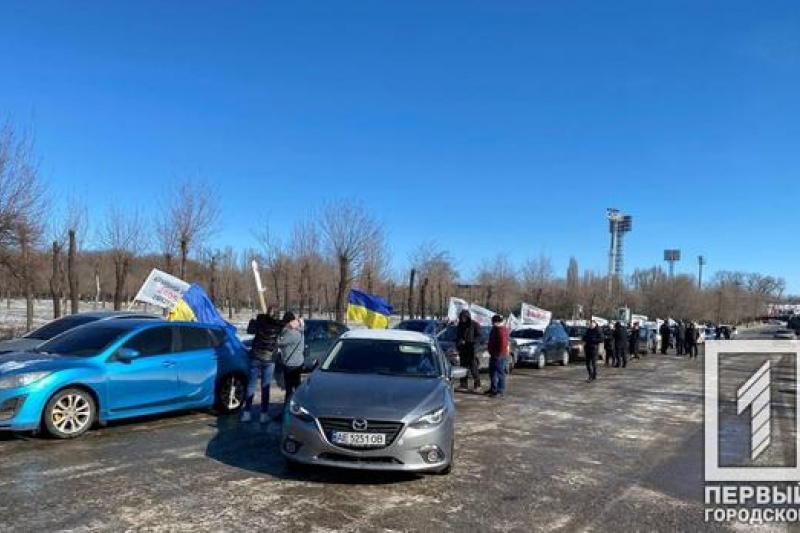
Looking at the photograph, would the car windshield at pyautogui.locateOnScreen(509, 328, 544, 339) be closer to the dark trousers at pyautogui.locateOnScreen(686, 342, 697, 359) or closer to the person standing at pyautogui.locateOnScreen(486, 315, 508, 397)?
the person standing at pyautogui.locateOnScreen(486, 315, 508, 397)

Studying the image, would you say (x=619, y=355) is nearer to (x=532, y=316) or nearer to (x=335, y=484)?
(x=532, y=316)

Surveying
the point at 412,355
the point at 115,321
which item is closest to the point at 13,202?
the point at 115,321

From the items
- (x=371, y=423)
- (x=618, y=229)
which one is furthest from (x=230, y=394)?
(x=618, y=229)

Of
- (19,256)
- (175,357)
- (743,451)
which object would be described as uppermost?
(19,256)

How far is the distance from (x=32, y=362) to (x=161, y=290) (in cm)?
904

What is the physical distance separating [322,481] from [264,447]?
6.11ft

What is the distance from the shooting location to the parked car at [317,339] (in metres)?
17.9

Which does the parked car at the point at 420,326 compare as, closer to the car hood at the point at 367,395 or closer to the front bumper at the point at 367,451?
the car hood at the point at 367,395

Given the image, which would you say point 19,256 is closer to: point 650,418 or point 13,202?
point 13,202

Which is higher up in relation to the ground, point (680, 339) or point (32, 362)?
point (32, 362)

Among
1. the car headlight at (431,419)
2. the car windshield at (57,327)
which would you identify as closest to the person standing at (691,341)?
the car windshield at (57,327)

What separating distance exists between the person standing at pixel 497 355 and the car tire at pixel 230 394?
5673 millimetres

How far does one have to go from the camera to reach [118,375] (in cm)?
955

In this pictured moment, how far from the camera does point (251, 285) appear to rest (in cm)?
8131
